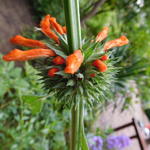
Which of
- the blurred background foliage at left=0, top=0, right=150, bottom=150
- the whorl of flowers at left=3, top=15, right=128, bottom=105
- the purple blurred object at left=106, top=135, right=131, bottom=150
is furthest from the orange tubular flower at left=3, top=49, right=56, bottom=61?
the purple blurred object at left=106, top=135, right=131, bottom=150

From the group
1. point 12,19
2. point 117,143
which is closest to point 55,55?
point 117,143

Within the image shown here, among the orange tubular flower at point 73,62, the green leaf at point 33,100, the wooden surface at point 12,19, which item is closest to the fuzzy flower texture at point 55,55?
the orange tubular flower at point 73,62

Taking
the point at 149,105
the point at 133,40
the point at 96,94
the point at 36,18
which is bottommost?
the point at 149,105

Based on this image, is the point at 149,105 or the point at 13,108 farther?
the point at 149,105

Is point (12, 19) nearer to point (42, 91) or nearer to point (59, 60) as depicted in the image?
point (42, 91)

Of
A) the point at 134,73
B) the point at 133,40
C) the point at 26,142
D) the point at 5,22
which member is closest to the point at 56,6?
the point at 5,22

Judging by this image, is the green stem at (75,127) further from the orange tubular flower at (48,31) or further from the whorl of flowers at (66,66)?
the orange tubular flower at (48,31)

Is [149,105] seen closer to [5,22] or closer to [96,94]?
[5,22]
